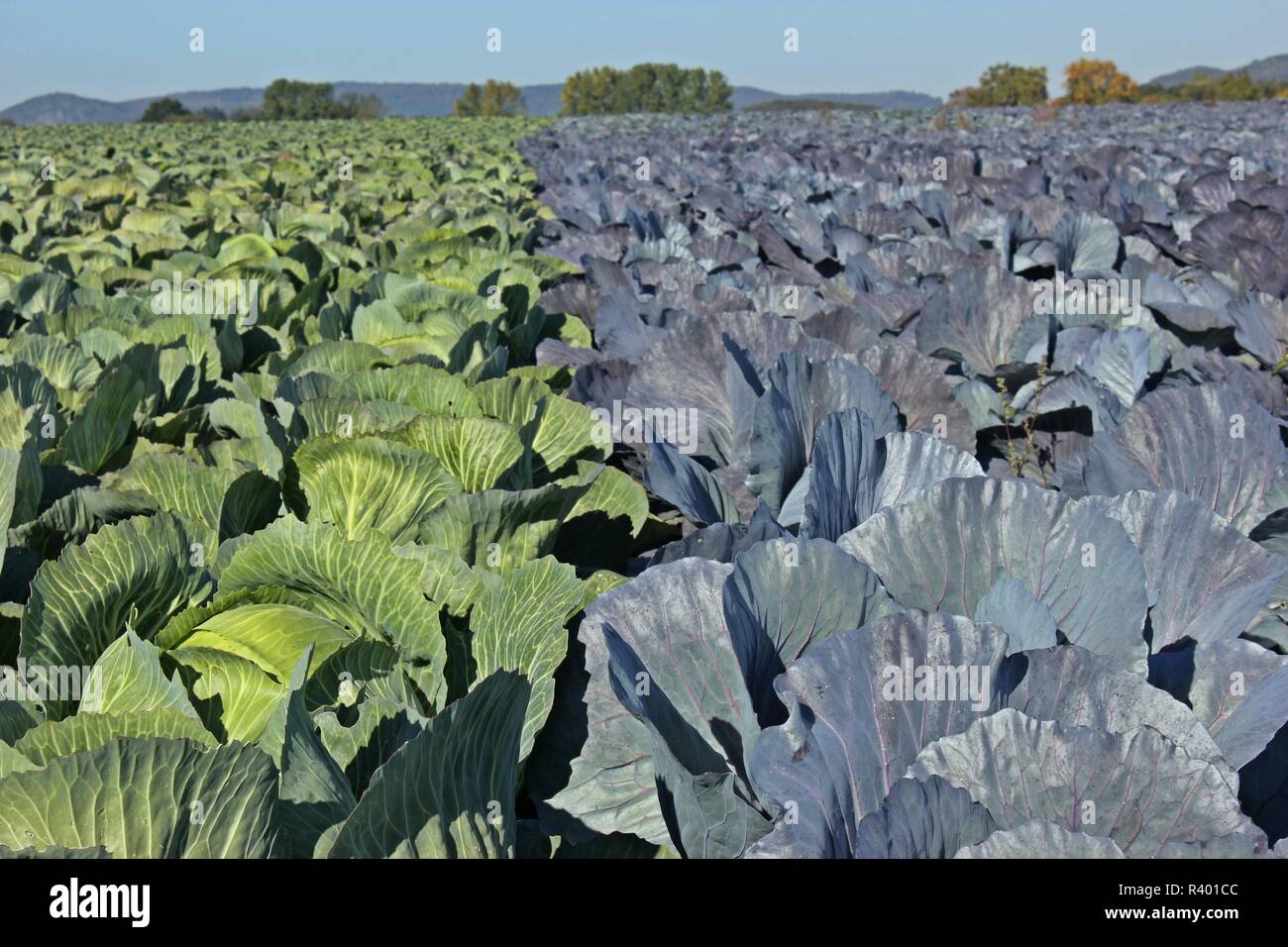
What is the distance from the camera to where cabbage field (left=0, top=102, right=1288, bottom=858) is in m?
1.05

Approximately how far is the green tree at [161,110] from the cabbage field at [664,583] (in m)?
79.2

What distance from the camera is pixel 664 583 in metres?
1.32

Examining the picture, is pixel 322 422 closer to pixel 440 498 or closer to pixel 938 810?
pixel 440 498

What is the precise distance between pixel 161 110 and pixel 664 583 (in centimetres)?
8819

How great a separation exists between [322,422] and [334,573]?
0.80m

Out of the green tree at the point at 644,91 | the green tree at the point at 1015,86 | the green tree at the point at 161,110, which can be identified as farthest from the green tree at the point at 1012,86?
the green tree at the point at 161,110

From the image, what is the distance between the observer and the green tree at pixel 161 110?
73375 mm

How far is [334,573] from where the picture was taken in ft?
4.97
